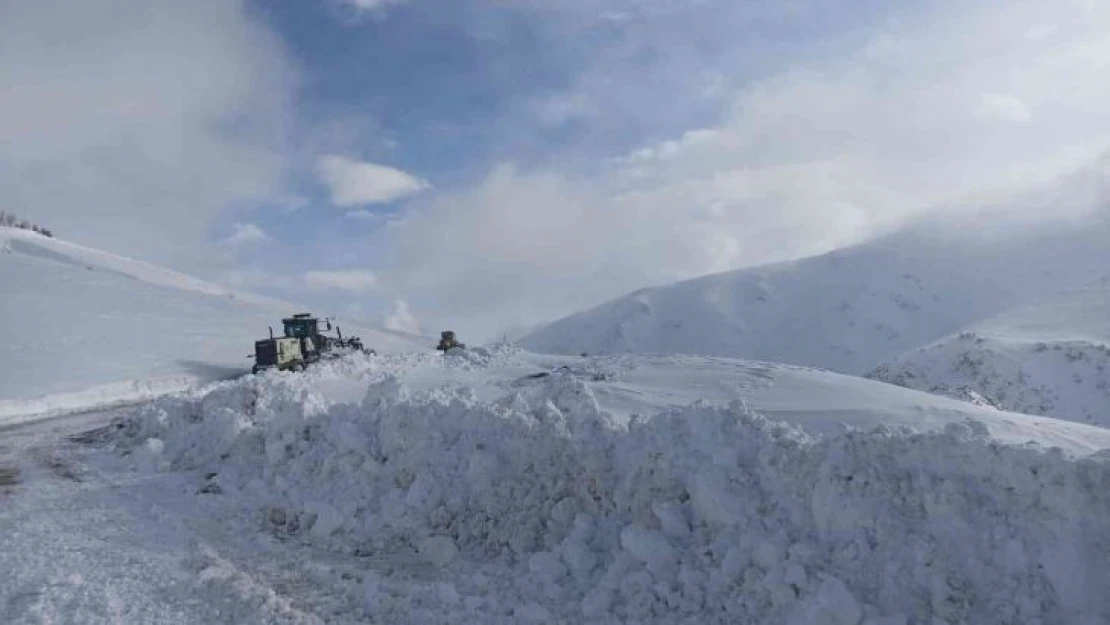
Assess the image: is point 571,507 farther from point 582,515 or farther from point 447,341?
point 447,341

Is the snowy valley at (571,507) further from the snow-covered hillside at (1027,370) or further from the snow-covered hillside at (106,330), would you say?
the snow-covered hillside at (1027,370)

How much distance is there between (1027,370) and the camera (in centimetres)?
3603

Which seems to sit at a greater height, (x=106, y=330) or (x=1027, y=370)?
(x=106, y=330)

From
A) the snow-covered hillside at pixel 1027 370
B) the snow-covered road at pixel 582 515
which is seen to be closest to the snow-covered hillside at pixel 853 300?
the snow-covered hillside at pixel 1027 370

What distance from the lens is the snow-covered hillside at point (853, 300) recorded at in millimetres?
70750

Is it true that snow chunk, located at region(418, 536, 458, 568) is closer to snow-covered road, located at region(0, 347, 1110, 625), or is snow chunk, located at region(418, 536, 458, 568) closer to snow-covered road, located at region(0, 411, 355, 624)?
snow-covered road, located at region(0, 347, 1110, 625)

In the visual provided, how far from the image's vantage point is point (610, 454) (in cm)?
1112

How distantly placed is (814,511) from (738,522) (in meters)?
0.87

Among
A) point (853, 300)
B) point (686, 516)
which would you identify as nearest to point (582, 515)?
point (686, 516)

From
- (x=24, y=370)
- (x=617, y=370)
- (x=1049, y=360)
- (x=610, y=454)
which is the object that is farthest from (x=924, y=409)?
(x=24, y=370)

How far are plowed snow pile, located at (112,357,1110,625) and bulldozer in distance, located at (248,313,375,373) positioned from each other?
66.2 ft

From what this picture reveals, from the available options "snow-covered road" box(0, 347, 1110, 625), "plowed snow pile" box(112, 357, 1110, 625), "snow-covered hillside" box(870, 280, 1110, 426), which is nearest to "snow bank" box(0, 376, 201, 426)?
"snow-covered road" box(0, 347, 1110, 625)

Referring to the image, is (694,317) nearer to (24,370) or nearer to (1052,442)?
(24,370)

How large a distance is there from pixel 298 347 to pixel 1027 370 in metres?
32.3
